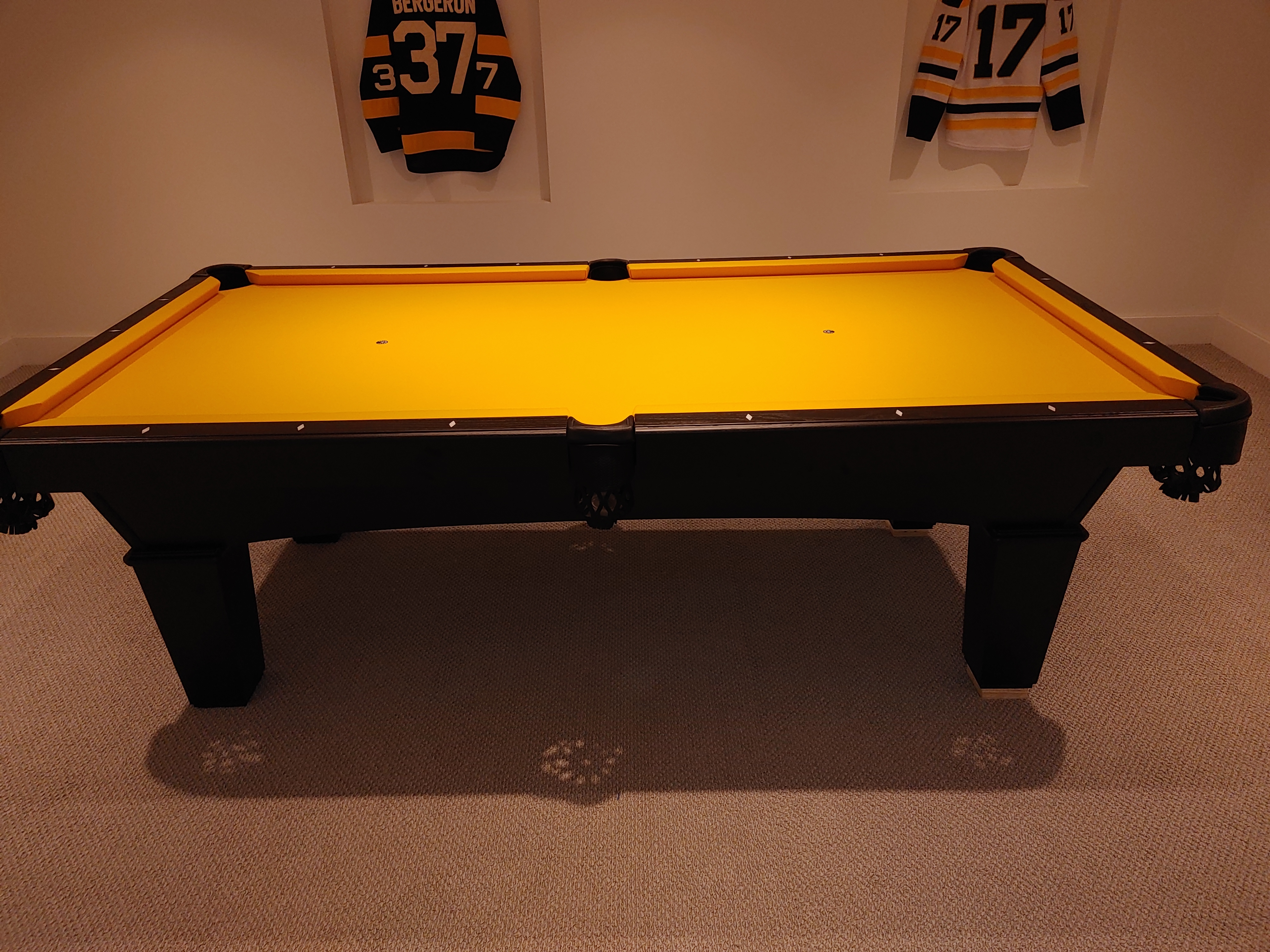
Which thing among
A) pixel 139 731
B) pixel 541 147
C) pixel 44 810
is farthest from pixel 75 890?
pixel 541 147

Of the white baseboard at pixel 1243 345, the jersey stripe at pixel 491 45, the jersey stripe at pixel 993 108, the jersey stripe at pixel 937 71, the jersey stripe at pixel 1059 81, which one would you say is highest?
the jersey stripe at pixel 491 45

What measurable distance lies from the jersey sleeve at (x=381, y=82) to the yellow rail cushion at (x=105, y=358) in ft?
4.64

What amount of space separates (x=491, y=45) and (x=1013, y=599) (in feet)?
9.32

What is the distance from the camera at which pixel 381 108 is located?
3.33 metres

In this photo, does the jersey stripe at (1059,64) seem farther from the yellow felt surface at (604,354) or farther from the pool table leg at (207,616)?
the pool table leg at (207,616)

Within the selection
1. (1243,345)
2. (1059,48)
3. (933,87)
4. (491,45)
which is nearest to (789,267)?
(933,87)

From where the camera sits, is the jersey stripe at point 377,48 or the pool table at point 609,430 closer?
the pool table at point 609,430

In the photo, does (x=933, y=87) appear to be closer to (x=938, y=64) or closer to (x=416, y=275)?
(x=938, y=64)

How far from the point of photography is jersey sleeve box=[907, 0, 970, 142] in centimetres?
329

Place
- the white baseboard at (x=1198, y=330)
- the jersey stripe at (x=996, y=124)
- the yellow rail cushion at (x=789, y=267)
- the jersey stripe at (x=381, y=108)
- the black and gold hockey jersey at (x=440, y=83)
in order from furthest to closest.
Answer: the white baseboard at (x=1198, y=330) < the jersey stripe at (x=996, y=124) < the jersey stripe at (x=381, y=108) < the black and gold hockey jersey at (x=440, y=83) < the yellow rail cushion at (x=789, y=267)

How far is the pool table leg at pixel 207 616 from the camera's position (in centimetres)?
162

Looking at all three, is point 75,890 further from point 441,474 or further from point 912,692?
point 912,692

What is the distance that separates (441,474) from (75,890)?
956mm

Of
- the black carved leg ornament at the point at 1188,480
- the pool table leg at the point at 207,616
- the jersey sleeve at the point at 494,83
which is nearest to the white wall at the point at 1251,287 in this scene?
the black carved leg ornament at the point at 1188,480
